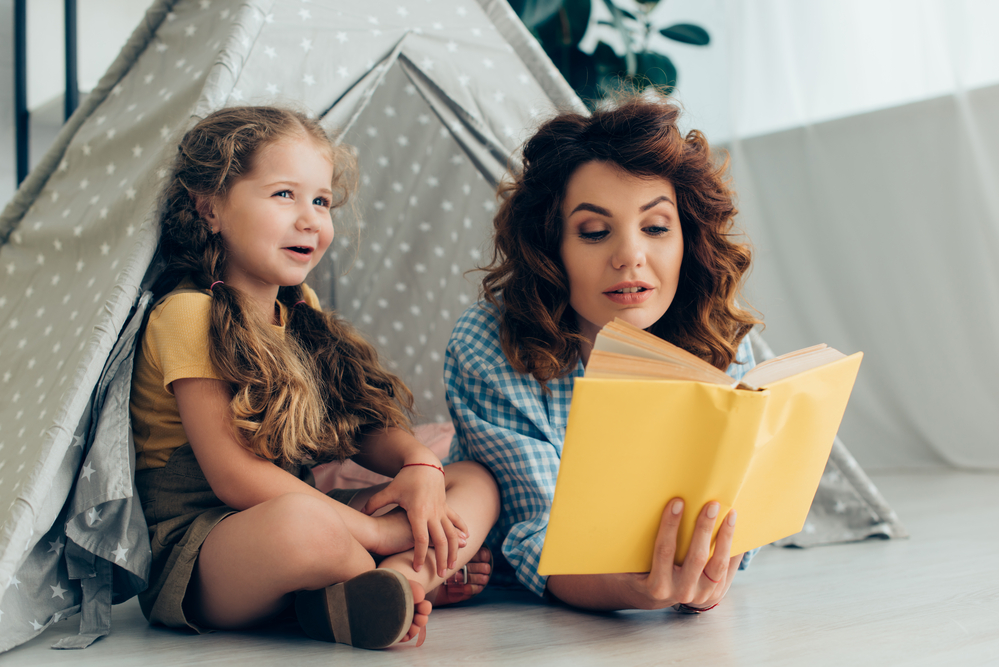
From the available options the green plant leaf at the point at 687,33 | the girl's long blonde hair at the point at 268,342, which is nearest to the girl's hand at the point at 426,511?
the girl's long blonde hair at the point at 268,342

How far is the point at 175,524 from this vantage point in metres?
→ 0.81

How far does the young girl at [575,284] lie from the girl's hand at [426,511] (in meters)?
0.11

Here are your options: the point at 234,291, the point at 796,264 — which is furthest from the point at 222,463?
the point at 796,264

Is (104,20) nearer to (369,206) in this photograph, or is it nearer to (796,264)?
(369,206)

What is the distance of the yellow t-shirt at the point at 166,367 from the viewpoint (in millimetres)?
791

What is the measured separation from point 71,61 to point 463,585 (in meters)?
1.60

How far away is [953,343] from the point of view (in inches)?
73.5

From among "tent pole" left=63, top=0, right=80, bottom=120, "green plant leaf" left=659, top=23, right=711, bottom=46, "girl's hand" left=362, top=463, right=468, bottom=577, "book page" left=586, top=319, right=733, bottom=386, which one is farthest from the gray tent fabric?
"green plant leaf" left=659, top=23, right=711, bottom=46

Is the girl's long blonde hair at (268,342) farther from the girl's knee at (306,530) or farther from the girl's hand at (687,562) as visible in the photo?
the girl's hand at (687,562)

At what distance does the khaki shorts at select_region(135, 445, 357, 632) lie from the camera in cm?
77

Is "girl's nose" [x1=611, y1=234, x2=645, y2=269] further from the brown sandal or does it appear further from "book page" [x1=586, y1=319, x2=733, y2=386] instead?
the brown sandal

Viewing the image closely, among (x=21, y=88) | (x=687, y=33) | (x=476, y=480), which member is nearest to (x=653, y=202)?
(x=476, y=480)

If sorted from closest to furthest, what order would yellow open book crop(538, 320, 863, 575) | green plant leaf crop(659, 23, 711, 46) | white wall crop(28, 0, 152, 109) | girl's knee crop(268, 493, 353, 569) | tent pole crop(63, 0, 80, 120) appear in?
yellow open book crop(538, 320, 863, 575) → girl's knee crop(268, 493, 353, 569) → tent pole crop(63, 0, 80, 120) → white wall crop(28, 0, 152, 109) → green plant leaf crop(659, 23, 711, 46)

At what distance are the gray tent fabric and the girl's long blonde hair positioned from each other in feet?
0.15
